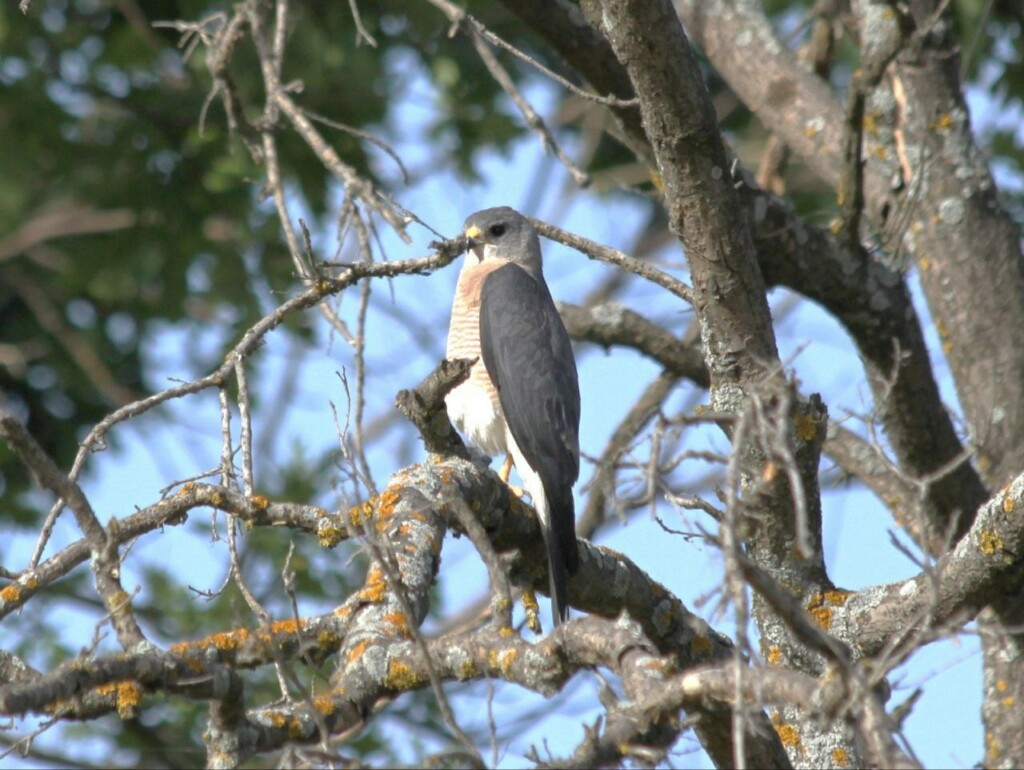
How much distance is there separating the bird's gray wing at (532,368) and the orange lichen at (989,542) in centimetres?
144

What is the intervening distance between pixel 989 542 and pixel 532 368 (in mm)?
2150

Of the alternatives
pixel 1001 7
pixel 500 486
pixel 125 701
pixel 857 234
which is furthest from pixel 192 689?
pixel 1001 7

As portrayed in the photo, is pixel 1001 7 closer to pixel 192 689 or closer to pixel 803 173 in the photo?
pixel 803 173

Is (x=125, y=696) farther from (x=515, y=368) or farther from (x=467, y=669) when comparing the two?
(x=515, y=368)

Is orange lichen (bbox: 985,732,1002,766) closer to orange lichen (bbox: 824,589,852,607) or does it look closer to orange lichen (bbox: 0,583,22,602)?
orange lichen (bbox: 824,589,852,607)

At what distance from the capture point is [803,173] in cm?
940

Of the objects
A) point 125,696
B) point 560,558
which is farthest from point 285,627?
point 560,558

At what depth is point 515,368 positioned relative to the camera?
532 cm

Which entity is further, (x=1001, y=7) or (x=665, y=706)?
(x=1001, y=7)

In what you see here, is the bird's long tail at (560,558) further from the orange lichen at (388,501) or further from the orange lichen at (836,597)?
the orange lichen at (836,597)

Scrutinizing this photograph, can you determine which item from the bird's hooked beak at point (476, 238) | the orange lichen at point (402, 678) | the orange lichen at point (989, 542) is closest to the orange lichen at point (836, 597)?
the orange lichen at point (989, 542)

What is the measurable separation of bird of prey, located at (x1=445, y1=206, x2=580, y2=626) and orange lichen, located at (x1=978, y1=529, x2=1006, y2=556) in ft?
4.33

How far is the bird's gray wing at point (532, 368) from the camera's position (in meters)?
4.91

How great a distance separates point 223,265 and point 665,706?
6374 millimetres
